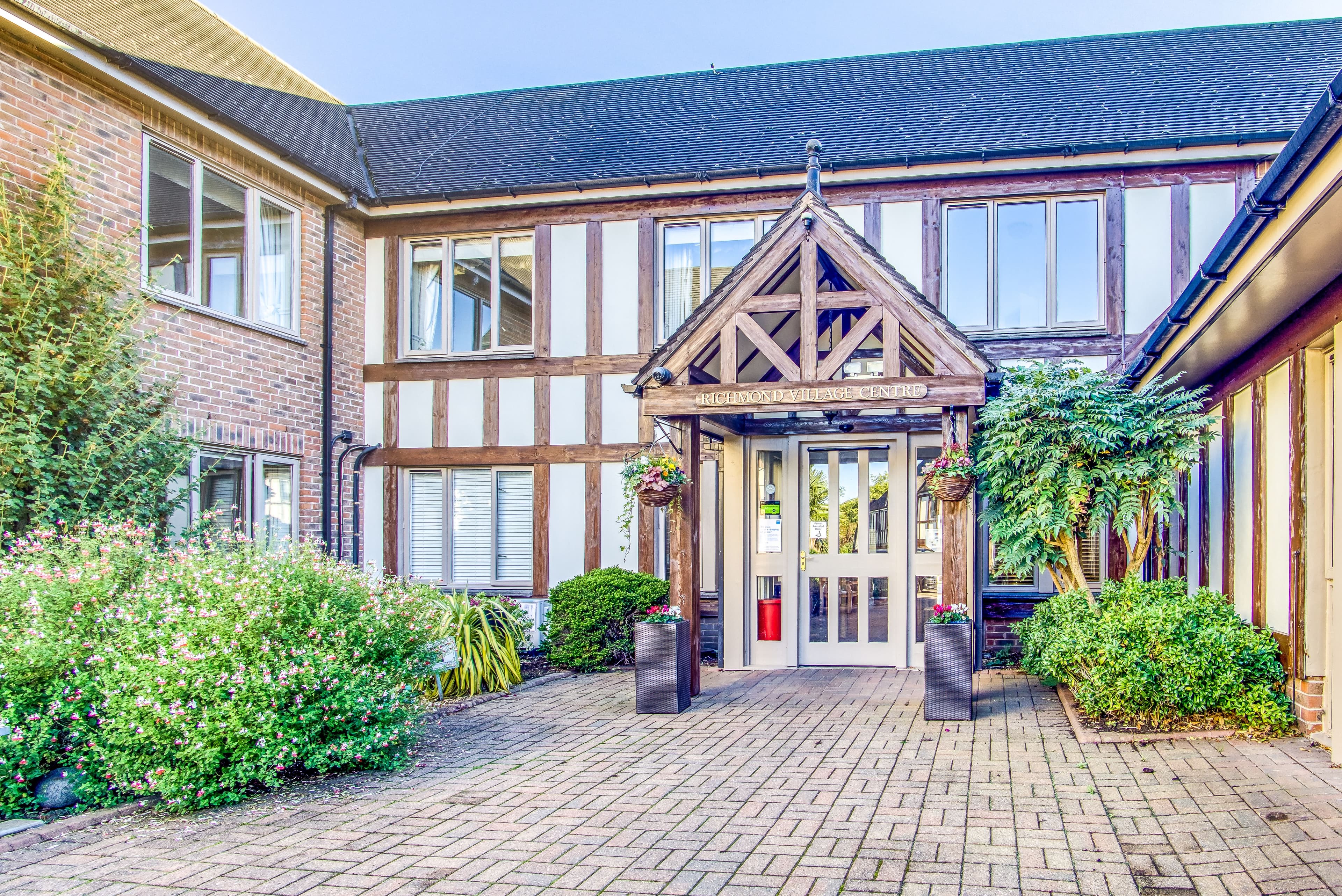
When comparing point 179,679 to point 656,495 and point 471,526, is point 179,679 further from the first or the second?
point 471,526

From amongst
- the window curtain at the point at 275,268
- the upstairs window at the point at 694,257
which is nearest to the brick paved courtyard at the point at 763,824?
the upstairs window at the point at 694,257

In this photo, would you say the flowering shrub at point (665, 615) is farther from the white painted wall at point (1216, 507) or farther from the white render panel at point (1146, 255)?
the white render panel at point (1146, 255)

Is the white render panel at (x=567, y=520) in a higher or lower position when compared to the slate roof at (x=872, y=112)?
lower

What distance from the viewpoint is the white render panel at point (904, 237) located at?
1071cm

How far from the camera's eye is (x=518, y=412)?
11.5 meters

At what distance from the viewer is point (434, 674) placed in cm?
820

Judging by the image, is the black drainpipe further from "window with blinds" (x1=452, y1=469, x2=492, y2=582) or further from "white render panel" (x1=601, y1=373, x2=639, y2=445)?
"white render panel" (x1=601, y1=373, x2=639, y2=445)

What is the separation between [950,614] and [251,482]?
6644 mm

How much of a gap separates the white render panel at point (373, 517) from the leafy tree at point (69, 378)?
3544 mm

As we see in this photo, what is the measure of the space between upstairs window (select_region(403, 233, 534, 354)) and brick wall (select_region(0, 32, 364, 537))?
0.65m

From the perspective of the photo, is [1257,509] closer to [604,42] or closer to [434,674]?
[434,674]

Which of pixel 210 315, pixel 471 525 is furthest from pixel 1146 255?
pixel 210 315

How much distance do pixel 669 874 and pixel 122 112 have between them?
779 centimetres

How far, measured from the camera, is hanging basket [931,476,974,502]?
7562 mm
